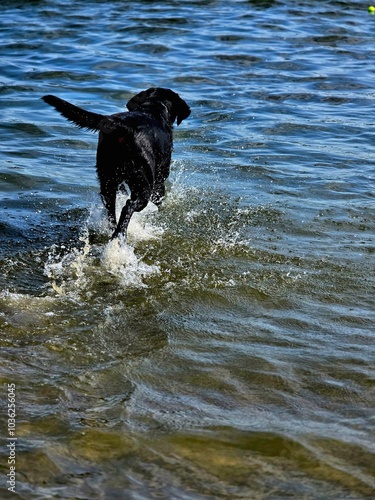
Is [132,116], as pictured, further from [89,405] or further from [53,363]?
[89,405]

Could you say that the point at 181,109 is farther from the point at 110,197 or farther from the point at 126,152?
the point at 126,152

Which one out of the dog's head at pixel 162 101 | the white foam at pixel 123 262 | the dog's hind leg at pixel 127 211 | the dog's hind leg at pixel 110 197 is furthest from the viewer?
the dog's head at pixel 162 101

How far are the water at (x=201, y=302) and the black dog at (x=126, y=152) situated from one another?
424mm

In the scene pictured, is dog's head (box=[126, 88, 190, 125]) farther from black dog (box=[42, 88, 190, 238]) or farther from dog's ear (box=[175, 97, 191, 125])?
black dog (box=[42, 88, 190, 238])

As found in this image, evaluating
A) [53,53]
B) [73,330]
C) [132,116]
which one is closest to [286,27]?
[53,53]

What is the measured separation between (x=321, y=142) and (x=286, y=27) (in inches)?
268

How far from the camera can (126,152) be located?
5812 mm

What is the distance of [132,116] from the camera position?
6.06 metres

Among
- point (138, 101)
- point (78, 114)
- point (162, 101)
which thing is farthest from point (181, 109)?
point (78, 114)

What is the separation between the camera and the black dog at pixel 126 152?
5.73 m

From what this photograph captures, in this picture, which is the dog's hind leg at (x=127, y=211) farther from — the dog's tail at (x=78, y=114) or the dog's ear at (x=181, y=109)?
the dog's ear at (x=181, y=109)

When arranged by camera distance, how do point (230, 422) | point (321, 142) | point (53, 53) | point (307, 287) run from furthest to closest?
point (53, 53) → point (321, 142) → point (307, 287) → point (230, 422)

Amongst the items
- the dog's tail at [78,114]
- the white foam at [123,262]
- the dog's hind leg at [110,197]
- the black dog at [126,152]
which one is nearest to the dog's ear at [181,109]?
the black dog at [126,152]

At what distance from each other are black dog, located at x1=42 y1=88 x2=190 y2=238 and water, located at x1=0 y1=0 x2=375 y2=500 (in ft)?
1.39
